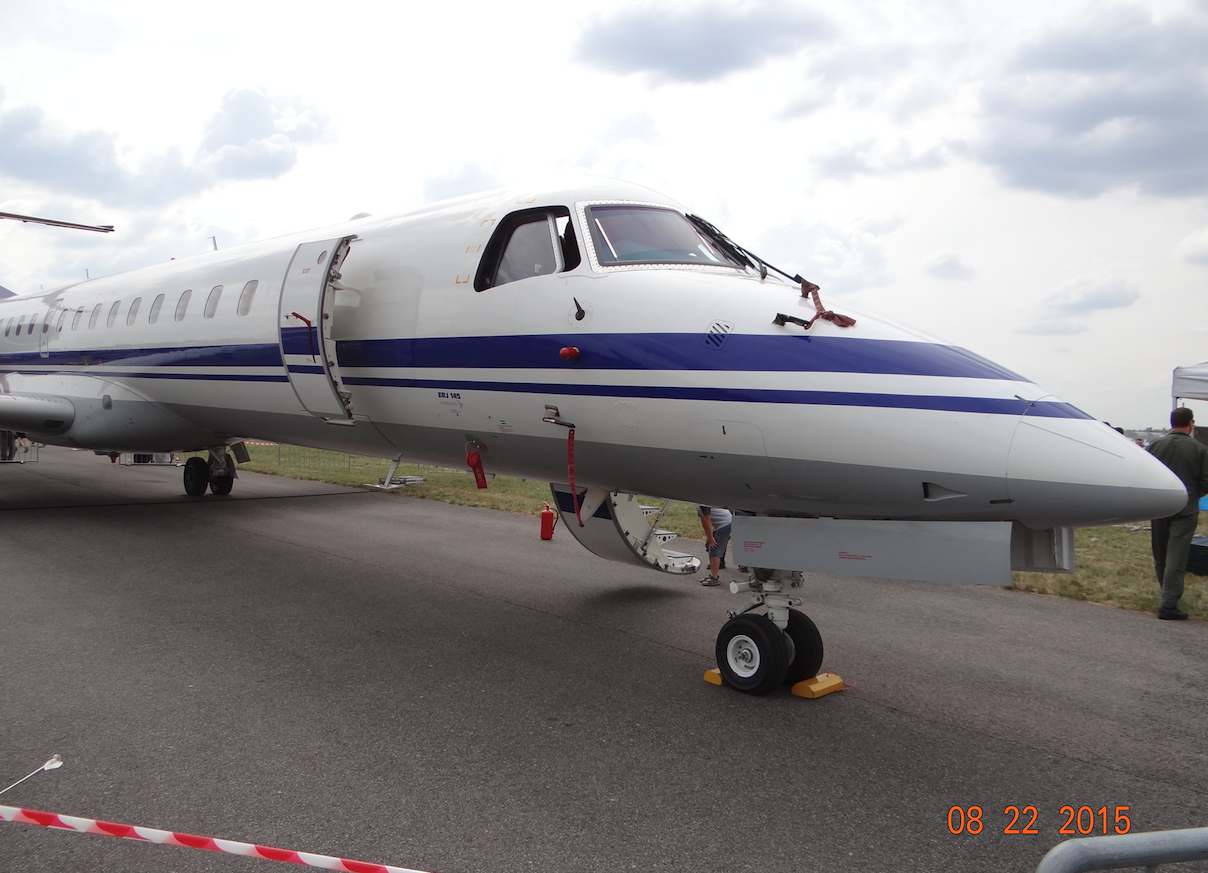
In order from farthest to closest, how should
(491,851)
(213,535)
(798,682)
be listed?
(213,535) → (798,682) → (491,851)

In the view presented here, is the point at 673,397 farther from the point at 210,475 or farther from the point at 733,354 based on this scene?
the point at 210,475

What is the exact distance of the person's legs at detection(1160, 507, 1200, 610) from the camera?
23.8 ft

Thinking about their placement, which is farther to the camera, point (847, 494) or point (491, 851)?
point (847, 494)

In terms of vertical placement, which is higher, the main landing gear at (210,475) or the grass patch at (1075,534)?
the main landing gear at (210,475)

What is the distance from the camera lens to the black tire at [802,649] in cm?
530

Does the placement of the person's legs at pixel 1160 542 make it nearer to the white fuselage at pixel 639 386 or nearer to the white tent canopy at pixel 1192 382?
the white fuselage at pixel 639 386

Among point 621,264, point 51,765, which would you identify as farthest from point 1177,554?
point 51,765

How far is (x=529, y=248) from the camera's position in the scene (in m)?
5.60

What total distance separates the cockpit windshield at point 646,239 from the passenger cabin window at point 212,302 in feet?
17.4

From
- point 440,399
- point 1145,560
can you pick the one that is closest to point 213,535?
point 440,399

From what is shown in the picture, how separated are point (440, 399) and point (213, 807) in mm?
3154

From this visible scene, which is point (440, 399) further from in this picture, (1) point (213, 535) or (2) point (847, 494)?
(1) point (213, 535)

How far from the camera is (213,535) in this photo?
10.6 meters

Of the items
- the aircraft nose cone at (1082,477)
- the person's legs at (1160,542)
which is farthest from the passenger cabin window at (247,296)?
the person's legs at (1160,542)
